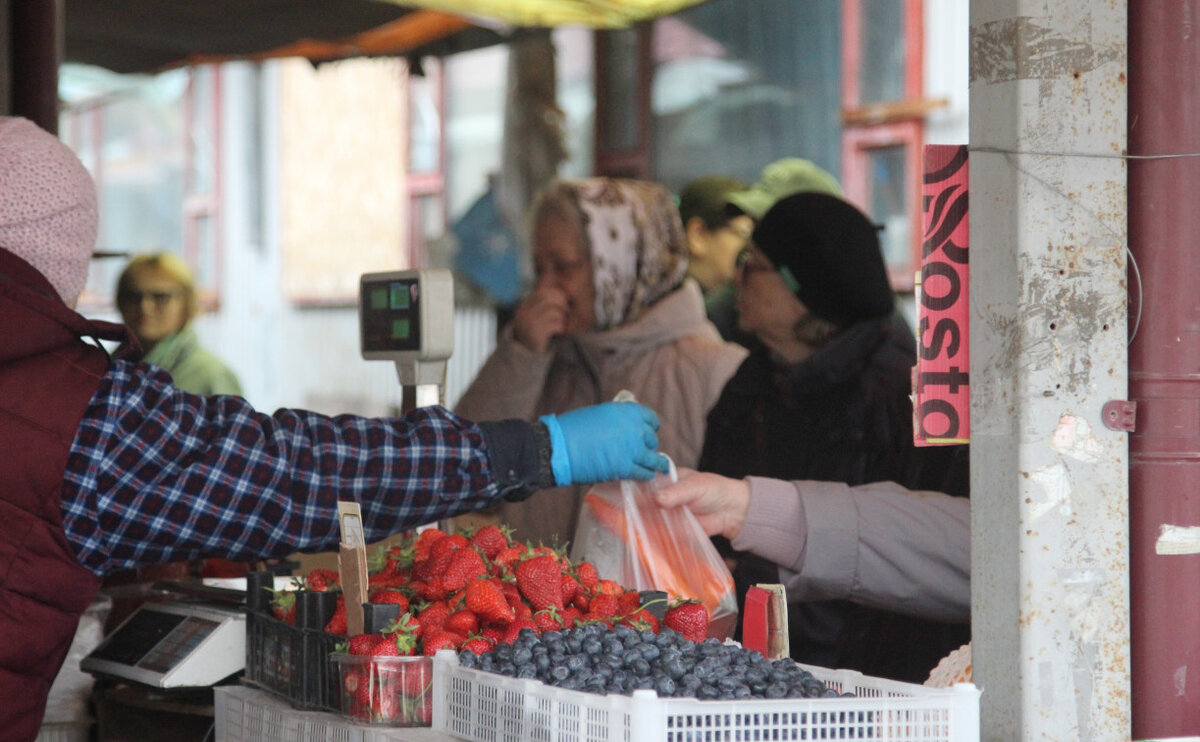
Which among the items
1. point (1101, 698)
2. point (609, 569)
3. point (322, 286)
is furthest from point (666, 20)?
point (1101, 698)

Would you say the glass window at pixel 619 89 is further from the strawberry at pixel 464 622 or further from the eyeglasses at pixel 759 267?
the strawberry at pixel 464 622

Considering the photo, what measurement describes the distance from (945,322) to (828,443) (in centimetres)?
126

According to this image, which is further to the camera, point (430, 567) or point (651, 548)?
point (651, 548)

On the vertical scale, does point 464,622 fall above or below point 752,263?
below

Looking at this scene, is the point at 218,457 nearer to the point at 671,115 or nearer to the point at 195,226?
the point at 671,115

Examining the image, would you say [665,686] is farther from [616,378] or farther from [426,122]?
[426,122]

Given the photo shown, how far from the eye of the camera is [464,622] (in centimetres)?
186

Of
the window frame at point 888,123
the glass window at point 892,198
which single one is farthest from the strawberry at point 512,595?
the glass window at point 892,198

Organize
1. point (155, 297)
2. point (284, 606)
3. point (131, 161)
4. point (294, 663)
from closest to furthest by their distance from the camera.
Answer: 1. point (294, 663)
2. point (284, 606)
3. point (155, 297)
4. point (131, 161)

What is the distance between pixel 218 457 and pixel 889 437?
4.78 ft

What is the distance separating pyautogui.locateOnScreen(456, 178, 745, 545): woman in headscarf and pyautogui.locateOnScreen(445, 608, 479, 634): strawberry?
186 cm

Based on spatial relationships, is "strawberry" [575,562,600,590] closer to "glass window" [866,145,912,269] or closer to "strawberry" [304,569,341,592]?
"strawberry" [304,569,341,592]

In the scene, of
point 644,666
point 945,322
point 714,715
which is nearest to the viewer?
point 714,715

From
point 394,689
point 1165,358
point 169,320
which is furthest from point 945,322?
point 169,320
